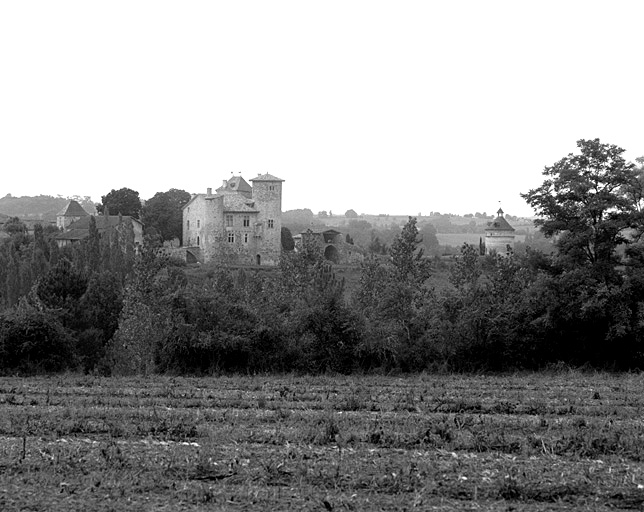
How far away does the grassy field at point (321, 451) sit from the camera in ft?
32.4

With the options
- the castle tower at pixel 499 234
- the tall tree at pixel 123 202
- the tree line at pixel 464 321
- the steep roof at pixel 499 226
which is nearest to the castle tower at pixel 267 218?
the tall tree at pixel 123 202

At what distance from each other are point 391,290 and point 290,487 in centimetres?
2471

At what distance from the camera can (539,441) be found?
13.1 metres

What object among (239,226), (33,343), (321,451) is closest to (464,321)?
(33,343)

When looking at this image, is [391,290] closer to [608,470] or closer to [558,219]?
[558,219]

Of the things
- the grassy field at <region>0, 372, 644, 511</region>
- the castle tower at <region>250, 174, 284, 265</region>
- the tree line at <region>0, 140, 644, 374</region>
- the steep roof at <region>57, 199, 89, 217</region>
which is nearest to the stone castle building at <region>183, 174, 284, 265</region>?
the castle tower at <region>250, 174, 284, 265</region>

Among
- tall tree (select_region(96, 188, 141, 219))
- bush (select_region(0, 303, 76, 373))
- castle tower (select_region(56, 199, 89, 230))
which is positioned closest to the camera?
bush (select_region(0, 303, 76, 373))

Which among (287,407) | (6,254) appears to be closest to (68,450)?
(287,407)

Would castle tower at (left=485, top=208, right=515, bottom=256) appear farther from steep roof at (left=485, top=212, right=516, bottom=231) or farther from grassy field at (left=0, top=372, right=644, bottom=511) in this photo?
grassy field at (left=0, top=372, right=644, bottom=511)

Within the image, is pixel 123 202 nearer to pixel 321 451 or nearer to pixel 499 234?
pixel 499 234

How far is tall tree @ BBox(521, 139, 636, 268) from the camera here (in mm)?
32562

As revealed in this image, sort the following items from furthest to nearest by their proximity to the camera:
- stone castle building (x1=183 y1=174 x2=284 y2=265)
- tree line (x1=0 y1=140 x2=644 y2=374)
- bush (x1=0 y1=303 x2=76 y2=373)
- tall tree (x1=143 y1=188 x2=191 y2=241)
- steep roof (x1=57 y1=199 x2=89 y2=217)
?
steep roof (x1=57 y1=199 x2=89 y2=217) < tall tree (x1=143 y1=188 x2=191 y2=241) < stone castle building (x1=183 y1=174 x2=284 y2=265) < tree line (x1=0 y1=140 x2=644 y2=374) < bush (x1=0 y1=303 x2=76 y2=373)

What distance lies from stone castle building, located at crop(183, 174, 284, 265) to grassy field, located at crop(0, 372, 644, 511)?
237ft

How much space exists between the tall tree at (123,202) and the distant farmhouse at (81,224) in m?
3.44
